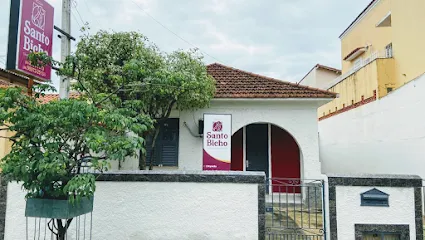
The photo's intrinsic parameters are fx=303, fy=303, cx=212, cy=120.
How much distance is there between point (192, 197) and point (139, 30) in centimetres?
502

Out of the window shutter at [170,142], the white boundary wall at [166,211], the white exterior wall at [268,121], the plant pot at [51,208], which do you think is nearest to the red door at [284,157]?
the white exterior wall at [268,121]

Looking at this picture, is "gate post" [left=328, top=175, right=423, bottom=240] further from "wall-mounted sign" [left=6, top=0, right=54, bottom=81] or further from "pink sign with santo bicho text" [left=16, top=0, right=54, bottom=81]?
"wall-mounted sign" [left=6, top=0, right=54, bottom=81]

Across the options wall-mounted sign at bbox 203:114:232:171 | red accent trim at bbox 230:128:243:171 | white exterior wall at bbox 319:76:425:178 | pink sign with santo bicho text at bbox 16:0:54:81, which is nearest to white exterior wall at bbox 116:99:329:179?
wall-mounted sign at bbox 203:114:232:171

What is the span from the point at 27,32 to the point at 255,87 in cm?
655

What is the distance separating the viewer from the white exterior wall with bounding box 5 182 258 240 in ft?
17.5

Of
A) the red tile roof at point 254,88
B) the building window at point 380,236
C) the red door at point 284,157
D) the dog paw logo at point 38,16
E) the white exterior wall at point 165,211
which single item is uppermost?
the dog paw logo at point 38,16

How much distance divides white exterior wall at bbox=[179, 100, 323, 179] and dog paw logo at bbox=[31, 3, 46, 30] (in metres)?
4.65

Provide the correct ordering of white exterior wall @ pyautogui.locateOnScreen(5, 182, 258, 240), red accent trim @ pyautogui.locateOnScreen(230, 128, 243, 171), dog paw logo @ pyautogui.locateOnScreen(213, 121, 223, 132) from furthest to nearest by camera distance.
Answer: red accent trim @ pyautogui.locateOnScreen(230, 128, 243, 171) < dog paw logo @ pyautogui.locateOnScreen(213, 121, 223, 132) < white exterior wall @ pyautogui.locateOnScreen(5, 182, 258, 240)

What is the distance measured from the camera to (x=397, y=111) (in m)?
9.59

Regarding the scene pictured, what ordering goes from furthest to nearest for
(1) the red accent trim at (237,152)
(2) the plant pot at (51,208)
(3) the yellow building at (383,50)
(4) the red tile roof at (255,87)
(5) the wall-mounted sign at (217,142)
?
(3) the yellow building at (383,50), (1) the red accent trim at (237,152), (4) the red tile roof at (255,87), (5) the wall-mounted sign at (217,142), (2) the plant pot at (51,208)

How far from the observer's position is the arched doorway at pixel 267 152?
1084 centimetres

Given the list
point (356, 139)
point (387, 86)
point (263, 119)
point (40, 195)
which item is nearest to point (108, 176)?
point (40, 195)

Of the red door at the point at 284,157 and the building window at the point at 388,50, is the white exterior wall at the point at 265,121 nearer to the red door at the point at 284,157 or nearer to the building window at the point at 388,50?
the red door at the point at 284,157

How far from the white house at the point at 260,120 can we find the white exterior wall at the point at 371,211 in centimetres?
413
